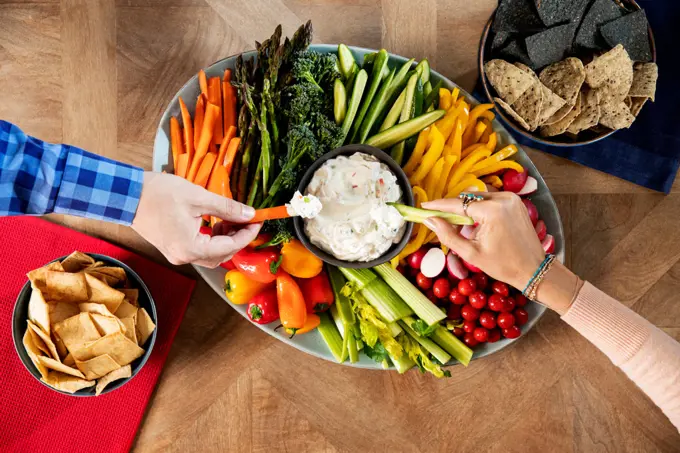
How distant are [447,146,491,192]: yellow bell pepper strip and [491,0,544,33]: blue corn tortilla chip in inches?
16.7

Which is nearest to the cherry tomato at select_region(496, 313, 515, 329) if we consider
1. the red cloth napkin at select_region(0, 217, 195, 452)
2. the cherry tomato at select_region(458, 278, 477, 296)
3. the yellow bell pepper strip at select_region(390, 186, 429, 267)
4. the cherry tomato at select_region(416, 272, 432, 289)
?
the cherry tomato at select_region(458, 278, 477, 296)

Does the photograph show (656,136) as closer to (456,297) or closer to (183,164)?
(456,297)

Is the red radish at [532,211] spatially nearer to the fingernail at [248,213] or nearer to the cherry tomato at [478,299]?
the cherry tomato at [478,299]

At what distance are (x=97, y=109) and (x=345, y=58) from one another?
946 millimetres

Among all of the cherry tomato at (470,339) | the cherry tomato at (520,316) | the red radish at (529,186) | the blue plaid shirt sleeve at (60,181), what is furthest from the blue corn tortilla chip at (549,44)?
the blue plaid shirt sleeve at (60,181)

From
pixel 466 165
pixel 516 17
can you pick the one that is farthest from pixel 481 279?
pixel 516 17

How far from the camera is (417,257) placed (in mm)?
1883

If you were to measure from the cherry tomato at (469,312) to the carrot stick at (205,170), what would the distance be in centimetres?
94

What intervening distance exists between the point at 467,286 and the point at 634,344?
1.65 ft

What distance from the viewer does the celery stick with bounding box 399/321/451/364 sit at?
1872mm

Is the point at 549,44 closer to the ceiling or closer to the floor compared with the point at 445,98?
closer to the ceiling

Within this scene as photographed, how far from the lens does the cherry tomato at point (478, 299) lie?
1.83m

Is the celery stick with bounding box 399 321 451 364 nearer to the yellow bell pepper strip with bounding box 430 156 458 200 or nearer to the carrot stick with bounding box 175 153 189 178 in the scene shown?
the yellow bell pepper strip with bounding box 430 156 458 200

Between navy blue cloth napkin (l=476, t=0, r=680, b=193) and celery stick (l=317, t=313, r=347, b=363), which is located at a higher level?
navy blue cloth napkin (l=476, t=0, r=680, b=193)
